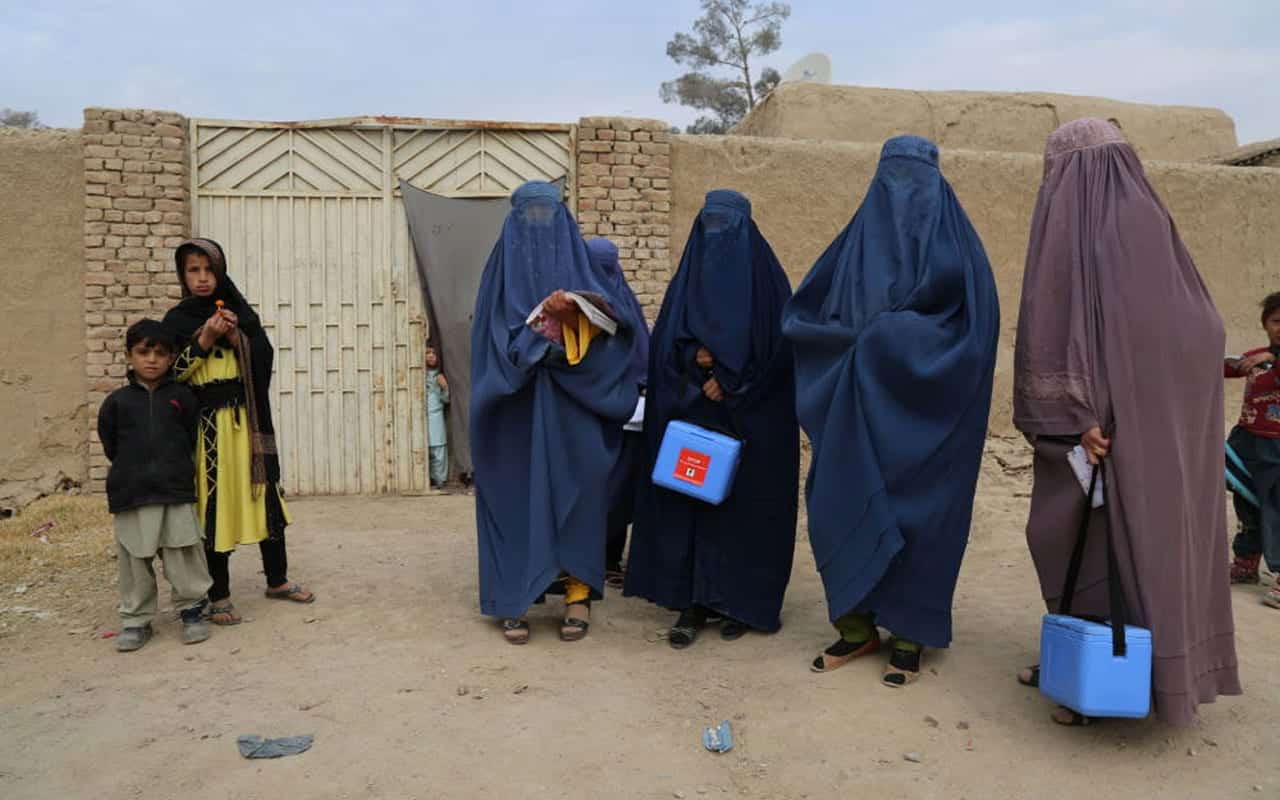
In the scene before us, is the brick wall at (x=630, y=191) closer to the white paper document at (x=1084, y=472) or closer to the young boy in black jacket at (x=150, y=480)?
the young boy in black jacket at (x=150, y=480)

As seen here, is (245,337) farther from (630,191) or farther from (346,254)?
(630,191)

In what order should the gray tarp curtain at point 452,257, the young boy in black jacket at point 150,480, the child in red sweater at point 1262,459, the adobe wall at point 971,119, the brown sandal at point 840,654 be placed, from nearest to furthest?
the brown sandal at point 840,654 → the young boy in black jacket at point 150,480 → the child in red sweater at point 1262,459 → the gray tarp curtain at point 452,257 → the adobe wall at point 971,119

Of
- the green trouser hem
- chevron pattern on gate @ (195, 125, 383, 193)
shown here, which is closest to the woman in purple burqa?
the green trouser hem

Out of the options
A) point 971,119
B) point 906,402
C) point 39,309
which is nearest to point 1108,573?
point 906,402

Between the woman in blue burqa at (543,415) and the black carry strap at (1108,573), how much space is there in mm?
1674

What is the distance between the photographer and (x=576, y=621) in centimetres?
375

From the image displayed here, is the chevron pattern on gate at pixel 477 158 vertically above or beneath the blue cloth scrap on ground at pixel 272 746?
above

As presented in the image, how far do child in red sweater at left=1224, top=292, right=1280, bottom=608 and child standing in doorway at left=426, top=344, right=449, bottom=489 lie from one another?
14.8 feet

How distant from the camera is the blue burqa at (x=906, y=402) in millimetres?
3098

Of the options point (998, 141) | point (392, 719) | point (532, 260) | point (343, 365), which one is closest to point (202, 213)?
point (343, 365)

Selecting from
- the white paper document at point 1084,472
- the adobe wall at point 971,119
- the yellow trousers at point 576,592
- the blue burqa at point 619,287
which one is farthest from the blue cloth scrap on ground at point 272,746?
the adobe wall at point 971,119

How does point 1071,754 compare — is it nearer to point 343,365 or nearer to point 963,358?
point 963,358

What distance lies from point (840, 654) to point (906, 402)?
88 cm

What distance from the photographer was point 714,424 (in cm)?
370
